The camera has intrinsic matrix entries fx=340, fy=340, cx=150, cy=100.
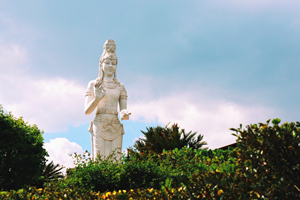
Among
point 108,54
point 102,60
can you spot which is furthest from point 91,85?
point 108,54

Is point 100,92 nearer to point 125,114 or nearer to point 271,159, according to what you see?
point 125,114

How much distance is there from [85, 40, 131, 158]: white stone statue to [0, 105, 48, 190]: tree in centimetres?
518

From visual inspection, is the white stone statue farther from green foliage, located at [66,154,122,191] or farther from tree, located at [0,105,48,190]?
tree, located at [0,105,48,190]

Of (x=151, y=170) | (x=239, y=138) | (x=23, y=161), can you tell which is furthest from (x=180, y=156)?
(x=23, y=161)

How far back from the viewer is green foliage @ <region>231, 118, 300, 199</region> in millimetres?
3508

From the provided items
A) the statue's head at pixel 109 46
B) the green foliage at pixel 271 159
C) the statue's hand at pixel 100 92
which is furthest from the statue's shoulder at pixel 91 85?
the green foliage at pixel 271 159

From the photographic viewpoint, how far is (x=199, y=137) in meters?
17.9

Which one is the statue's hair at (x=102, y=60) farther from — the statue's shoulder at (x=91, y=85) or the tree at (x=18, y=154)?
the tree at (x=18, y=154)

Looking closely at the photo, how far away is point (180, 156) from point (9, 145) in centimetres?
839

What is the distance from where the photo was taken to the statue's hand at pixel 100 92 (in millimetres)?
10469

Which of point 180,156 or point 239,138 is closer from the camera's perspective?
point 239,138

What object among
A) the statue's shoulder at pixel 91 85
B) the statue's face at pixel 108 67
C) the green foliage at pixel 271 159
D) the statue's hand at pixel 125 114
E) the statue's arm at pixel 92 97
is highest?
the statue's face at pixel 108 67

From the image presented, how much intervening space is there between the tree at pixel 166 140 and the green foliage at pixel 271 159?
42.7 ft

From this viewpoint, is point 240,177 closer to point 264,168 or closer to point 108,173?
point 264,168
